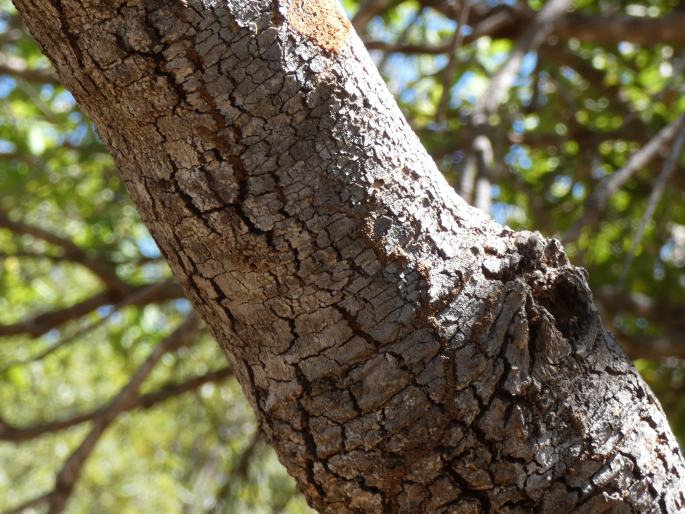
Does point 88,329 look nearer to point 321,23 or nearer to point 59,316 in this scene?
point 59,316

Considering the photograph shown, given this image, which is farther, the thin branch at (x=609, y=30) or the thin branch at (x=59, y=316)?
the thin branch at (x=59, y=316)

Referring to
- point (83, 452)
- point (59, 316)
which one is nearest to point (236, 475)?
point (59, 316)

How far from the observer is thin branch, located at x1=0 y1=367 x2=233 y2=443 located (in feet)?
10.8

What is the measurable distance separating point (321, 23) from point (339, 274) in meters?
0.29

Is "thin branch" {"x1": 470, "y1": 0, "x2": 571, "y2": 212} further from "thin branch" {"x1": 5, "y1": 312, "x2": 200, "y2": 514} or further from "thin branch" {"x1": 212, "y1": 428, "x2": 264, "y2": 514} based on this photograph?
"thin branch" {"x1": 212, "y1": 428, "x2": 264, "y2": 514}

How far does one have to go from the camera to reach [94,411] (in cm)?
339

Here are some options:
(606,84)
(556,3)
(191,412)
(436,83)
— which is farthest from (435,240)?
(191,412)

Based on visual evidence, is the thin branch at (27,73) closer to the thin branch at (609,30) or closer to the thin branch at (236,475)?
the thin branch at (609,30)

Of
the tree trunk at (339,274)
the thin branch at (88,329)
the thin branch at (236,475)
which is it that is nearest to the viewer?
the tree trunk at (339,274)

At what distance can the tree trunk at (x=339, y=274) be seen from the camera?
929mm

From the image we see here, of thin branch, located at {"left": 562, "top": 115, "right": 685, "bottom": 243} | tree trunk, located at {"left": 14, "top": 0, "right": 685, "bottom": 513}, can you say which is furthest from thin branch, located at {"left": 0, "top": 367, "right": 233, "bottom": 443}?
tree trunk, located at {"left": 14, "top": 0, "right": 685, "bottom": 513}

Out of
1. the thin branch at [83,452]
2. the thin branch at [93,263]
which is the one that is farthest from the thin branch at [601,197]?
the thin branch at [93,263]

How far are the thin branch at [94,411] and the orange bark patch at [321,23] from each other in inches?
97.6

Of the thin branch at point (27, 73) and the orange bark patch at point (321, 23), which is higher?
the thin branch at point (27, 73)
